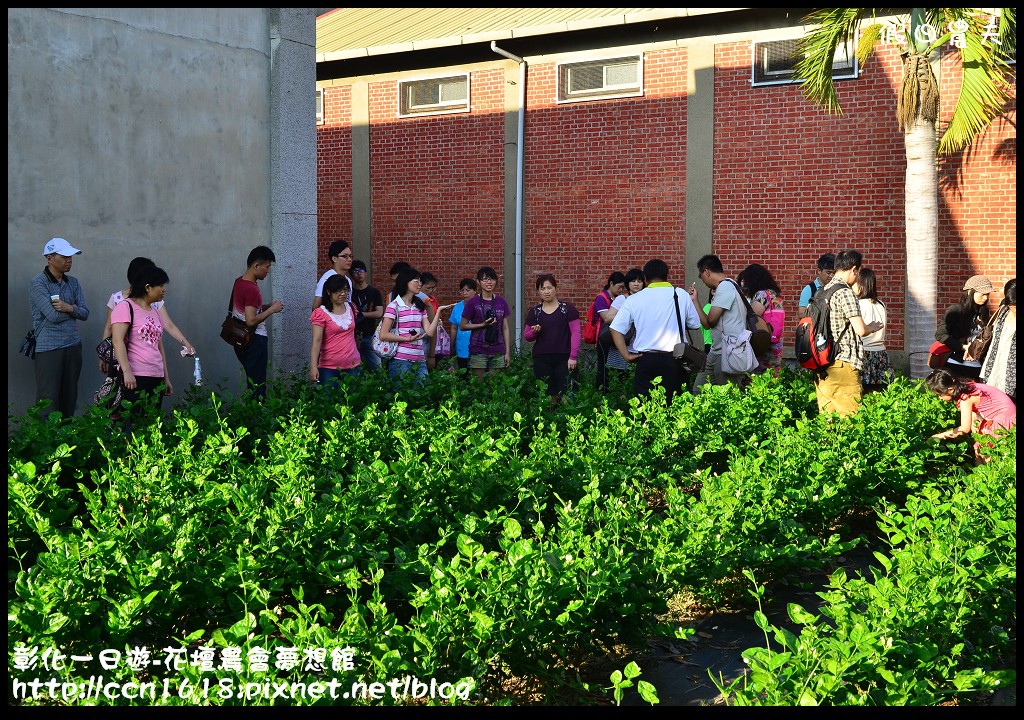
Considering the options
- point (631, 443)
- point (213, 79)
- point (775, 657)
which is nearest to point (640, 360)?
point (631, 443)

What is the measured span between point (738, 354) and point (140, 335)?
512 cm

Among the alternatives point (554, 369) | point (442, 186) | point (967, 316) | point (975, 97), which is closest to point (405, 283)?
point (554, 369)

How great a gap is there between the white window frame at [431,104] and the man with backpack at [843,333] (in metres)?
11.4

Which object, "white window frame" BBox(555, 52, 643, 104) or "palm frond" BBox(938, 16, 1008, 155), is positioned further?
"white window frame" BBox(555, 52, 643, 104)

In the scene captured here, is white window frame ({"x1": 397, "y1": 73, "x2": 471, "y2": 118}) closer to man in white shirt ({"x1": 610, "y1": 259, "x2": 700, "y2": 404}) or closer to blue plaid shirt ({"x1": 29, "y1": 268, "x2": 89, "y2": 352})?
man in white shirt ({"x1": 610, "y1": 259, "x2": 700, "y2": 404})

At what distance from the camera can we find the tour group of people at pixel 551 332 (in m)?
8.32

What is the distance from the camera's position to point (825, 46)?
12.9 m

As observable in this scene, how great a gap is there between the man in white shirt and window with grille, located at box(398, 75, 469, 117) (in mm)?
10296

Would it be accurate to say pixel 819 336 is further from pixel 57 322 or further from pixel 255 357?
pixel 57 322

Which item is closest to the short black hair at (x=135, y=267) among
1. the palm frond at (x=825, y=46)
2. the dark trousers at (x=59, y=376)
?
the dark trousers at (x=59, y=376)

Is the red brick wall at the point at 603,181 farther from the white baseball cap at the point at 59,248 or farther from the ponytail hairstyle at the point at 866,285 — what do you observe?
the white baseball cap at the point at 59,248

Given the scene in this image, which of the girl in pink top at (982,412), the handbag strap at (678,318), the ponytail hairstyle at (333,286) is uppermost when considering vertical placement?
the ponytail hairstyle at (333,286)

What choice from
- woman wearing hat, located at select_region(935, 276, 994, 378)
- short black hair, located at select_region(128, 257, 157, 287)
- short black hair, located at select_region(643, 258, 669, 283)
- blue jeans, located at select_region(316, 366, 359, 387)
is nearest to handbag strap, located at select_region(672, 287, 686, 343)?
short black hair, located at select_region(643, 258, 669, 283)

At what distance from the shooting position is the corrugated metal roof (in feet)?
54.9
